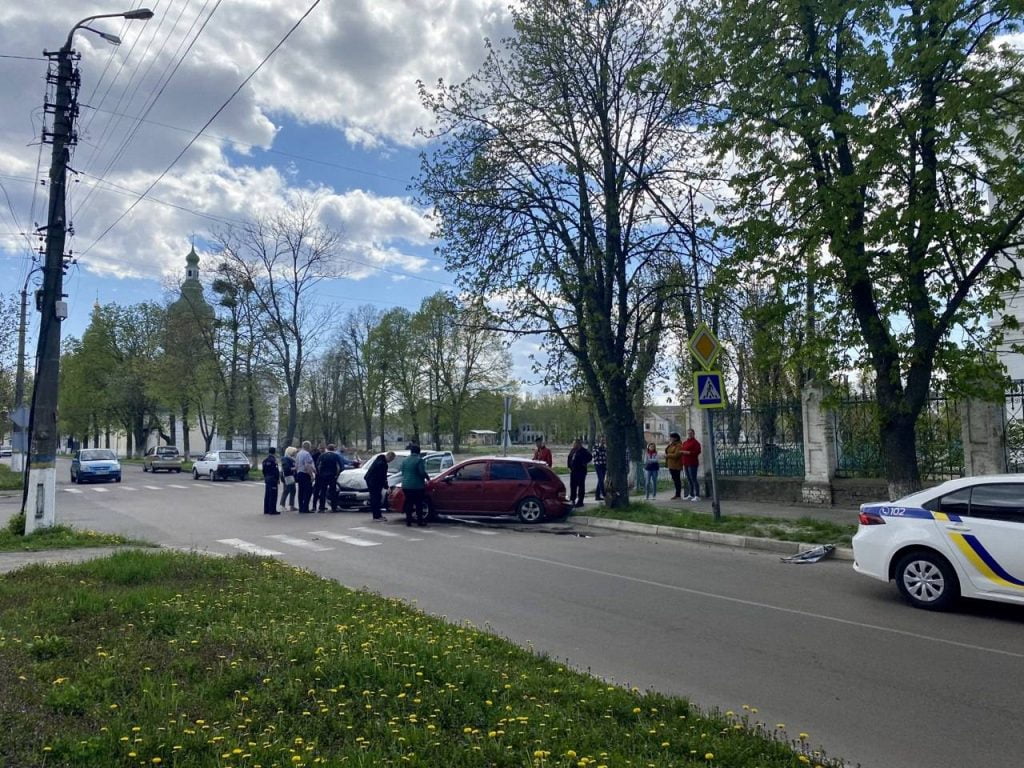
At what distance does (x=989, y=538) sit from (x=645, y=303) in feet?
37.8

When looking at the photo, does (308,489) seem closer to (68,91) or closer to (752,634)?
(68,91)

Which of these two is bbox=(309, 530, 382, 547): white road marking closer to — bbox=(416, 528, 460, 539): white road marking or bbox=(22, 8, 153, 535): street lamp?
bbox=(416, 528, 460, 539): white road marking

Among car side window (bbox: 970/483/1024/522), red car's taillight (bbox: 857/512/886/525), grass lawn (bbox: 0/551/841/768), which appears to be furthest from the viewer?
red car's taillight (bbox: 857/512/886/525)

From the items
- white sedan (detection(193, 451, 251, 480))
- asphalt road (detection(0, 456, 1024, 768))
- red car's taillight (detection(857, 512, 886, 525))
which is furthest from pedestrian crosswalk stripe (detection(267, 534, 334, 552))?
white sedan (detection(193, 451, 251, 480))

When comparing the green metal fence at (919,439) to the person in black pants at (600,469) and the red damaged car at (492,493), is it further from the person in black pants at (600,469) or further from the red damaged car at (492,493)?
the person in black pants at (600,469)

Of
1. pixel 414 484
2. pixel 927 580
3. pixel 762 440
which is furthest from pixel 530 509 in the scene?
pixel 927 580

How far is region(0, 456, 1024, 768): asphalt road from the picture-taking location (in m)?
5.09

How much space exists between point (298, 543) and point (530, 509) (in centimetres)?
540

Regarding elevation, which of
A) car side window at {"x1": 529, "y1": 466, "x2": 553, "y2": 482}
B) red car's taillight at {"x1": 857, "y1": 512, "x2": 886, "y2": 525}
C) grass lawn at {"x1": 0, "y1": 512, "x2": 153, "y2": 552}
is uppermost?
car side window at {"x1": 529, "y1": 466, "x2": 553, "y2": 482}

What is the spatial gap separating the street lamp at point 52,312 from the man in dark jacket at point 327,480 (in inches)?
275

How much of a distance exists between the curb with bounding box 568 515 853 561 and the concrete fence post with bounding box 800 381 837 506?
411 centimetres

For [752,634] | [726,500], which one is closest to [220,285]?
[726,500]

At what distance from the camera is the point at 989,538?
7902 mm

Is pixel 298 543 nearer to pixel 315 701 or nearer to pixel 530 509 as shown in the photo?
pixel 530 509
